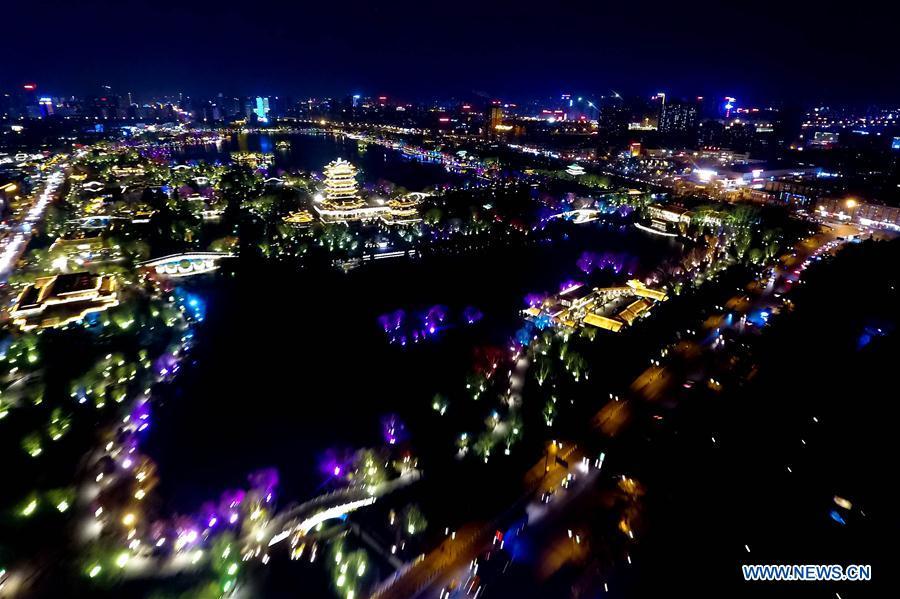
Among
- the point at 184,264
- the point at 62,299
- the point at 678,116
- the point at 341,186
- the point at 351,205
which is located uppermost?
the point at 678,116

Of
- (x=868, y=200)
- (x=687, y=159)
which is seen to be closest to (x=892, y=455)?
(x=868, y=200)

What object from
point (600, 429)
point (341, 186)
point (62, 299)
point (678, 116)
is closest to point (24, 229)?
point (62, 299)

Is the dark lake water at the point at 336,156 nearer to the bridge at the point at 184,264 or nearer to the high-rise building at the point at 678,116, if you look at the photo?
the bridge at the point at 184,264

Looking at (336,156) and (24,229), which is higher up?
(336,156)

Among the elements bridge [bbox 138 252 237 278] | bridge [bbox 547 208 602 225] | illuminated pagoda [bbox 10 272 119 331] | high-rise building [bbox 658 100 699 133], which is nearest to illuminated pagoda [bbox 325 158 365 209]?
bridge [bbox 138 252 237 278]

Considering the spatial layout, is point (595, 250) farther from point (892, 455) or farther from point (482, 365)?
point (892, 455)

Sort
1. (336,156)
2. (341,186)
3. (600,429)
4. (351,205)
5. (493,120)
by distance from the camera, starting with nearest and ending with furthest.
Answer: (600,429), (351,205), (341,186), (336,156), (493,120)

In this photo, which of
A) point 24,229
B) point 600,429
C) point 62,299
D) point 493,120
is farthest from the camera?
point 493,120

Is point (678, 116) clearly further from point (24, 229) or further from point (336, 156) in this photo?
point (24, 229)

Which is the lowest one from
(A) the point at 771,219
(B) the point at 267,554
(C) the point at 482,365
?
(B) the point at 267,554
